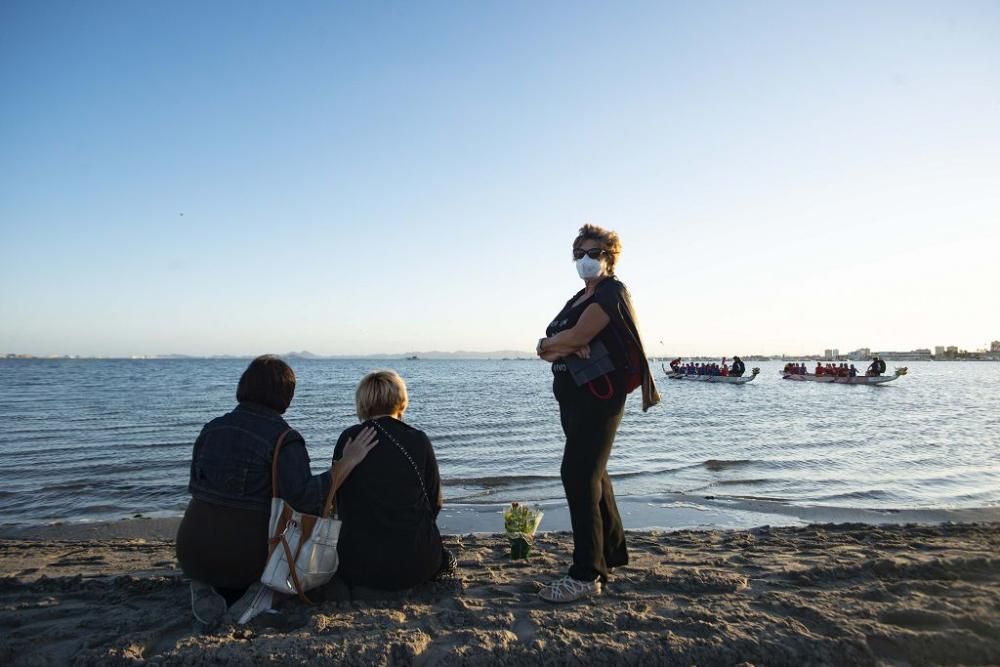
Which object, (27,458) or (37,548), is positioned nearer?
(37,548)

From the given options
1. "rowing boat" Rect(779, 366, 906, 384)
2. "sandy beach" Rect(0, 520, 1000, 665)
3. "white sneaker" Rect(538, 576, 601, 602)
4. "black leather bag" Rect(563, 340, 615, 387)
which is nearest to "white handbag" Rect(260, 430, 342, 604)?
"sandy beach" Rect(0, 520, 1000, 665)

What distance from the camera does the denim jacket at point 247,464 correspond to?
3.09 meters

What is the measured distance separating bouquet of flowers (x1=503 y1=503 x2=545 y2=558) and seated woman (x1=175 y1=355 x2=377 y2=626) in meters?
1.67

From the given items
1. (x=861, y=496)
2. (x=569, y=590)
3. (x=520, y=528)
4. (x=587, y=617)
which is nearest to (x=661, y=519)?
(x=520, y=528)

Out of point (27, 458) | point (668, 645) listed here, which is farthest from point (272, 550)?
point (27, 458)

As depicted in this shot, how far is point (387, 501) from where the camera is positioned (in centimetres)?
334

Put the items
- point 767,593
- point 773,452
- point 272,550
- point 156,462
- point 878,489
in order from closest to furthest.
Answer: point 272,550 < point 767,593 < point 878,489 < point 156,462 < point 773,452

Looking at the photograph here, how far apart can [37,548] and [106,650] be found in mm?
3651

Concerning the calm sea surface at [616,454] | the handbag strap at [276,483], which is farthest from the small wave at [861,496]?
the handbag strap at [276,483]

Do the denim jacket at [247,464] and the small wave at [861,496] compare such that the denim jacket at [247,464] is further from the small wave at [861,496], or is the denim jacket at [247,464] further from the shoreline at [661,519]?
the small wave at [861,496]

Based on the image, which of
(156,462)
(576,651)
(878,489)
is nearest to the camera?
(576,651)

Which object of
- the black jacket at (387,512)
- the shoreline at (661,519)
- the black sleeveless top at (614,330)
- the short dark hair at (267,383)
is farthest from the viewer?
the shoreline at (661,519)

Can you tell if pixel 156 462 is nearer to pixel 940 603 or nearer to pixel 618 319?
pixel 618 319

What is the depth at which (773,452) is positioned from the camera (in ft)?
39.4
